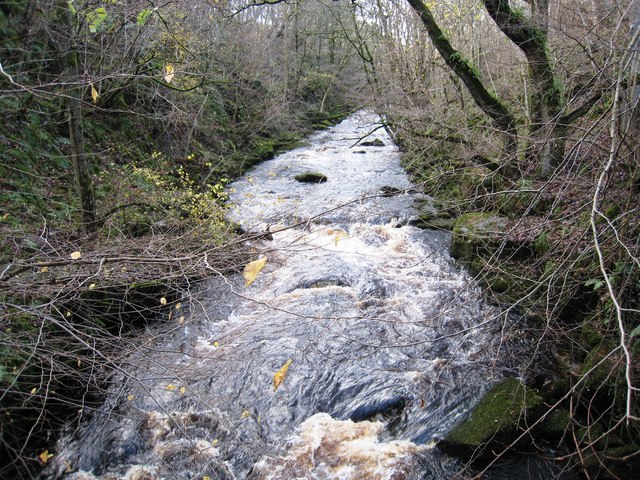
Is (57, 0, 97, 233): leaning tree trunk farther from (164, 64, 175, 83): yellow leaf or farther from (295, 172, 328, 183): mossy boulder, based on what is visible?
(295, 172, 328, 183): mossy boulder

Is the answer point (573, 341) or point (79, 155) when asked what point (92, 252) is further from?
point (573, 341)

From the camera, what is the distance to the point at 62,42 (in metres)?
5.87

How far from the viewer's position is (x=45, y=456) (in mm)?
4379

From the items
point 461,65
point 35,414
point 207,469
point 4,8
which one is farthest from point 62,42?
point 461,65

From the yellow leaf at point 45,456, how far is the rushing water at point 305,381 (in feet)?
Result: 0.28

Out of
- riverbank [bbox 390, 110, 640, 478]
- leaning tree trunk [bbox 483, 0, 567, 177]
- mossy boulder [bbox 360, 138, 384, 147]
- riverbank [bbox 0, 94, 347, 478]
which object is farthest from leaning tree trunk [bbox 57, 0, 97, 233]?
mossy boulder [bbox 360, 138, 384, 147]

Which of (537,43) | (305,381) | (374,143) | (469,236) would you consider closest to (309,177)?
(374,143)

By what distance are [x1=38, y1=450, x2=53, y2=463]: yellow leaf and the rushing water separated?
8cm

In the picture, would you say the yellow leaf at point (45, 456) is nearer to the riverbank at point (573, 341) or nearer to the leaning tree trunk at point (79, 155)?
the leaning tree trunk at point (79, 155)

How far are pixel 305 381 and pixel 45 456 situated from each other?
2.89 meters

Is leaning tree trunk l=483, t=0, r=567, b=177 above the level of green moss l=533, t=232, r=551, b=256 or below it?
above

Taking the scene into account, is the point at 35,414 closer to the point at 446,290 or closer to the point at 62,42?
the point at 62,42

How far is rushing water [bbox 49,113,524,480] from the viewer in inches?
168

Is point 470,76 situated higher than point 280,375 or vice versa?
point 470,76
